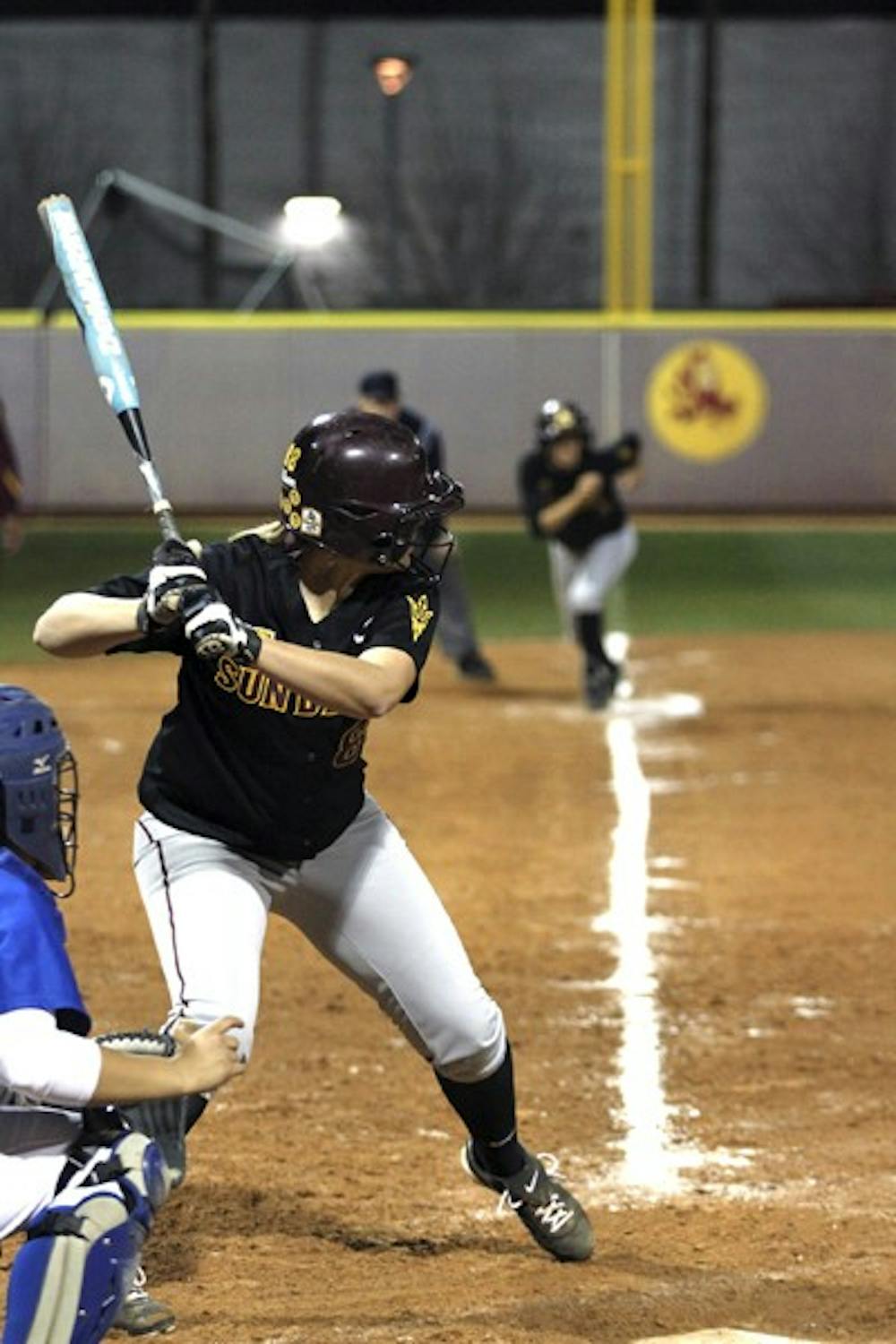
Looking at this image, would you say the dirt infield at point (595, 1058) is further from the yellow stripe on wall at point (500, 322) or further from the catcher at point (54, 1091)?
the yellow stripe on wall at point (500, 322)

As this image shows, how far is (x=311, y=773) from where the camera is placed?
470cm

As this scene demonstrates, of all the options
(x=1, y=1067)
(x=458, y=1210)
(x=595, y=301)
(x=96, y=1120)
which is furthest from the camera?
(x=595, y=301)

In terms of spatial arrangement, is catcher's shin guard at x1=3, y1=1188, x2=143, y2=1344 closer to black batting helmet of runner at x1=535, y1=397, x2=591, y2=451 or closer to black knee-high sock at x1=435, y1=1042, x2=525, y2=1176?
black knee-high sock at x1=435, y1=1042, x2=525, y2=1176

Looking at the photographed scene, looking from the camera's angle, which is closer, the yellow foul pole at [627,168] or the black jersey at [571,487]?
the black jersey at [571,487]

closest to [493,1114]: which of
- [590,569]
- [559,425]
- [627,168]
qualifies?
[559,425]

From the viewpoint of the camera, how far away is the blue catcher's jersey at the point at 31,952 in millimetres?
3410

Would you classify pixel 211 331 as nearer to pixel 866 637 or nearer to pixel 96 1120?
pixel 866 637

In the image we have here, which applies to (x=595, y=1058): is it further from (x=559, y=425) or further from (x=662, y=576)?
(x=662, y=576)

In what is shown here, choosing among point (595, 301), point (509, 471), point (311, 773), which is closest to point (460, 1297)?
point (311, 773)

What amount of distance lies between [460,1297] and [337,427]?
188 centimetres

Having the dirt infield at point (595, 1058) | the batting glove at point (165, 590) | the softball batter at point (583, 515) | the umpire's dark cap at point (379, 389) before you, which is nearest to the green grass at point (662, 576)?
the softball batter at point (583, 515)

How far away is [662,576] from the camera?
64.3ft

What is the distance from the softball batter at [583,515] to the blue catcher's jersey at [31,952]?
30.6 feet

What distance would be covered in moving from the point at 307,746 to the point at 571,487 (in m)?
8.55
